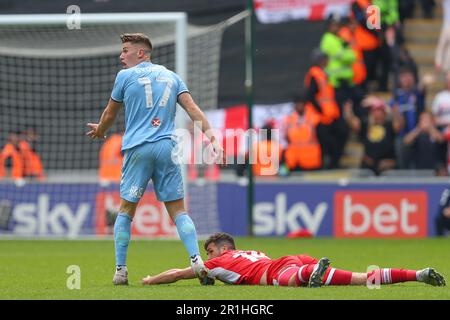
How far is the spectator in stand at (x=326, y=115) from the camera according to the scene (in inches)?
937

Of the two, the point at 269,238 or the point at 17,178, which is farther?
the point at 17,178

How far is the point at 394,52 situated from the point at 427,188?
4540 mm

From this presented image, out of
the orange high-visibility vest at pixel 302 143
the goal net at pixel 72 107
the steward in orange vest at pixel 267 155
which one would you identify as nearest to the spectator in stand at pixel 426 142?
the orange high-visibility vest at pixel 302 143

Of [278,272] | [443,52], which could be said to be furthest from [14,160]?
[278,272]

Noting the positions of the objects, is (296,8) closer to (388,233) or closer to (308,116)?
(308,116)

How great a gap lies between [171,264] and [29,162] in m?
8.93

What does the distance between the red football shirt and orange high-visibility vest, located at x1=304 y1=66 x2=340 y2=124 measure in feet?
45.8

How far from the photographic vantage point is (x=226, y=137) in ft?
72.4

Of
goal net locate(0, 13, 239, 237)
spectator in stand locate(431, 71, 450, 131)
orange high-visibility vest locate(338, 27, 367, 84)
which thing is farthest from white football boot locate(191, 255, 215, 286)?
orange high-visibility vest locate(338, 27, 367, 84)

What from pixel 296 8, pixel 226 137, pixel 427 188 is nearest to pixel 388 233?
pixel 427 188

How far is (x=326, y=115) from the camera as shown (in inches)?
941

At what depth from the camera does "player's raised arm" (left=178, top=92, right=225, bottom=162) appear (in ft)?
32.9

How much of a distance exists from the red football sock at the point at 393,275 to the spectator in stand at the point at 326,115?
46.3 feet

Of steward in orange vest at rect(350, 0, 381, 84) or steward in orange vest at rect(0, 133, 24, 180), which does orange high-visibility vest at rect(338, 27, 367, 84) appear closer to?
steward in orange vest at rect(350, 0, 381, 84)
